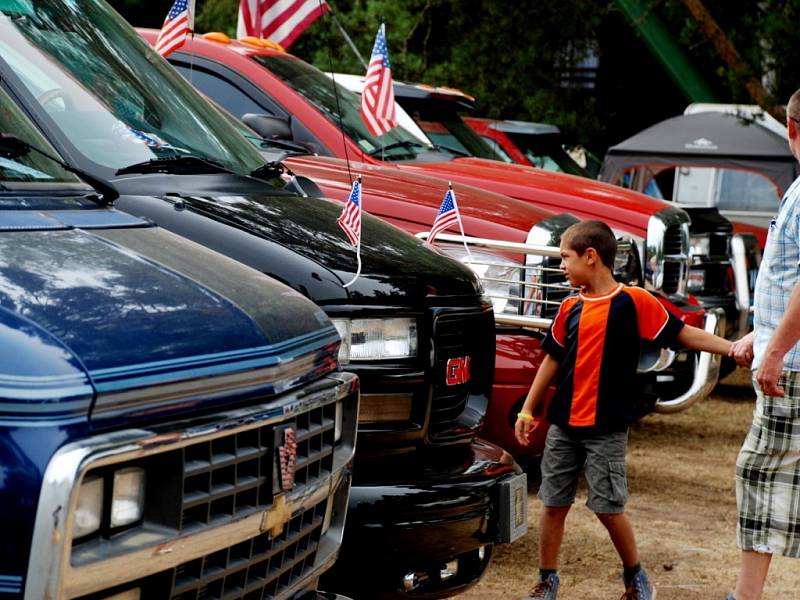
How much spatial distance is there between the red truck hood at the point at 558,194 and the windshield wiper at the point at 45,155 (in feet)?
13.4

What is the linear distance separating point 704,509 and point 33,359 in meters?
5.57

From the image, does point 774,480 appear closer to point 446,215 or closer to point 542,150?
point 446,215

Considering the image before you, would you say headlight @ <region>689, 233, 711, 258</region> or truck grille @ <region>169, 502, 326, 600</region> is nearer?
truck grille @ <region>169, 502, 326, 600</region>

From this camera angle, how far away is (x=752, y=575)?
4.85 meters

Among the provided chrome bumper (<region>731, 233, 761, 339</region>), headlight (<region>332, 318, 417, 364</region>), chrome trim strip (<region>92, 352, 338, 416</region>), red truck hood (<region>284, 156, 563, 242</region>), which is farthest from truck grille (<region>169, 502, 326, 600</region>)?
chrome bumper (<region>731, 233, 761, 339</region>)

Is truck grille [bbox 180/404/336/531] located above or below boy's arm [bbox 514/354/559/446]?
above

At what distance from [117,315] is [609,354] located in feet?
9.48

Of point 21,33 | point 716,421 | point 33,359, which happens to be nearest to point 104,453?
point 33,359

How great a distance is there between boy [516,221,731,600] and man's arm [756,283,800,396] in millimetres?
493

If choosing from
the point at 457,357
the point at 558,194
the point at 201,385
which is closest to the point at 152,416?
the point at 201,385

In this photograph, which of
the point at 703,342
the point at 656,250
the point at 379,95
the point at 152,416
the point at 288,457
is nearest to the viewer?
the point at 152,416

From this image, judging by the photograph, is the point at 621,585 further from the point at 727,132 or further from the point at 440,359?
the point at 727,132

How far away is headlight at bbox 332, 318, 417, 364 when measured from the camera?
4.31m

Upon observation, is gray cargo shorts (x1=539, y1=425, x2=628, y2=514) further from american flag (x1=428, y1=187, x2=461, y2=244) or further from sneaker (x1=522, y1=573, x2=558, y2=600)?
american flag (x1=428, y1=187, x2=461, y2=244)
